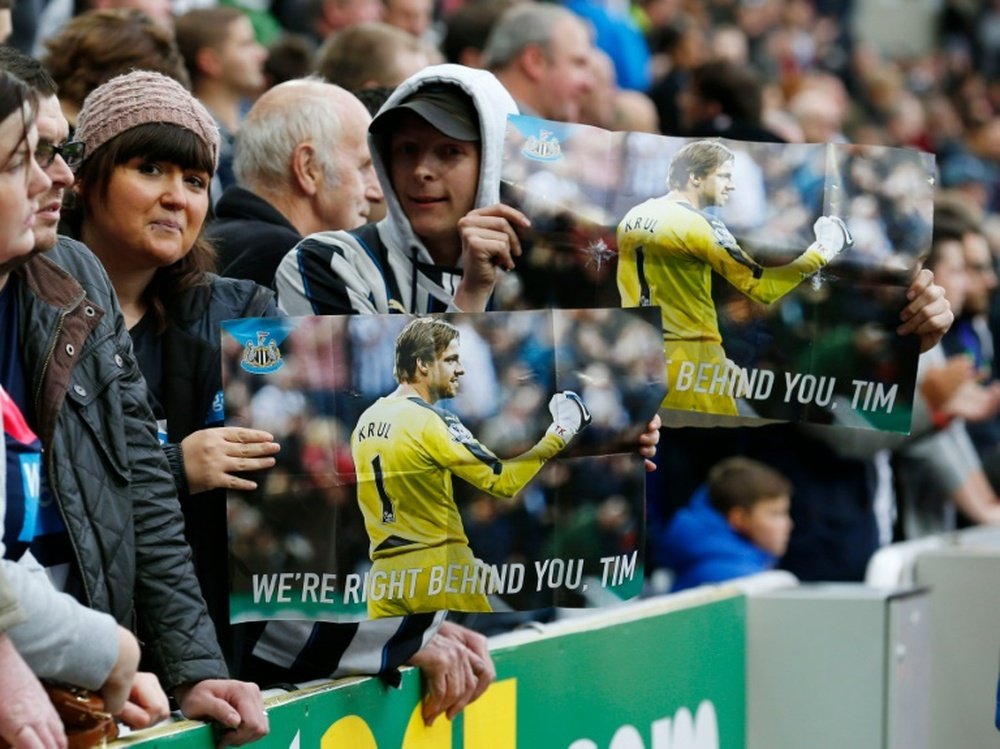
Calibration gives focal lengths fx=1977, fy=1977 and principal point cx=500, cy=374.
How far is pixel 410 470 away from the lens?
340 cm

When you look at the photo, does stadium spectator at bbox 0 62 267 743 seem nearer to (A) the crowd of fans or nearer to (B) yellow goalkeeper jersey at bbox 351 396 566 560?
(A) the crowd of fans

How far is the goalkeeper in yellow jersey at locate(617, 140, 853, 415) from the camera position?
3729 millimetres

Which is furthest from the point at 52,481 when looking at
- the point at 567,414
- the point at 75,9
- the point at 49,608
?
the point at 75,9

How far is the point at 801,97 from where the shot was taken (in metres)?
12.1

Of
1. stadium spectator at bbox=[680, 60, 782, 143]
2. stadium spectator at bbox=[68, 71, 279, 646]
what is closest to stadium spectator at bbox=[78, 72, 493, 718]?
stadium spectator at bbox=[68, 71, 279, 646]

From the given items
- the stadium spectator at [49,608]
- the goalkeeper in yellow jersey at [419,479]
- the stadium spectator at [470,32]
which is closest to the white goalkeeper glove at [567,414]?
the goalkeeper in yellow jersey at [419,479]

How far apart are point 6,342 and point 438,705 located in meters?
1.32

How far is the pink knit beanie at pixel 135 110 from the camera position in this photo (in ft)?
11.5

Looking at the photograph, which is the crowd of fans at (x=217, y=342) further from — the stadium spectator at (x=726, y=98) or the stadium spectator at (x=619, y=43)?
the stadium spectator at (x=619, y=43)

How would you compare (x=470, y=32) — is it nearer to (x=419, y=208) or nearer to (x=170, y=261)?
(x=419, y=208)

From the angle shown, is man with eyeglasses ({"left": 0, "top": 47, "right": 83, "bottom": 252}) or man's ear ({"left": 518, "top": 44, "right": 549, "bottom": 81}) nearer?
man with eyeglasses ({"left": 0, "top": 47, "right": 83, "bottom": 252})

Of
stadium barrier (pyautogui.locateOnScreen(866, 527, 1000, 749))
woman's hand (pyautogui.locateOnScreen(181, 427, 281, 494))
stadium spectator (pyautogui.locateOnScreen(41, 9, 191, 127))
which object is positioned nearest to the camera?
woman's hand (pyautogui.locateOnScreen(181, 427, 281, 494))

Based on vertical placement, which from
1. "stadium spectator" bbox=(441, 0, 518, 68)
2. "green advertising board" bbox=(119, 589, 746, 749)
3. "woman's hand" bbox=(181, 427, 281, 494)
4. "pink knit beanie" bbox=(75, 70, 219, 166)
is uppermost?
"stadium spectator" bbox=(441, 0, 518, 68)

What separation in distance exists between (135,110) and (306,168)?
1.10m
